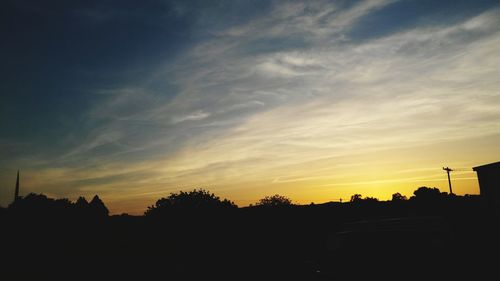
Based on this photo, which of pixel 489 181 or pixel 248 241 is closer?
pixel 489 181

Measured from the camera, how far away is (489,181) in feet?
67.0

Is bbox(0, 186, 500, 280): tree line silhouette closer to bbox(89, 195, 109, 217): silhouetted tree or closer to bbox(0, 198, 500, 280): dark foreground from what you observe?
bbox(0, 198, 500, 280): dark foreground

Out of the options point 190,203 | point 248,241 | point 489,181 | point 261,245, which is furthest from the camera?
point 190,203

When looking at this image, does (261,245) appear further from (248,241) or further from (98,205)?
(98,205)

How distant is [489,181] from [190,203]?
2570 centimetres

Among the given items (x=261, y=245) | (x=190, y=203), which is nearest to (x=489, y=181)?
(x=261, y=245)

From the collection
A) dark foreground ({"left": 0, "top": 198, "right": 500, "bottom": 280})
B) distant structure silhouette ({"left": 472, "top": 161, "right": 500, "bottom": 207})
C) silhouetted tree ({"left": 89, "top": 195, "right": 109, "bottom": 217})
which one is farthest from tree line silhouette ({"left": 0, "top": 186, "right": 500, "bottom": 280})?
silhouetted tree ({"left": 89, "top": 195, "right": 109, "bottom": 217})

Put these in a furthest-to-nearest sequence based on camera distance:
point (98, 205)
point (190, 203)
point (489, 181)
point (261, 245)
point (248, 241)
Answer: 1. point (98, 205)
2. point (190, 203)
3. point (248, 241)
4. point (261, 245)
5. point (489, 181)

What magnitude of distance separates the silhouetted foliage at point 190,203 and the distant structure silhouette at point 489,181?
21.4 meters

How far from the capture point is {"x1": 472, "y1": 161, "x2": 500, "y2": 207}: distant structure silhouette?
20.0 meters

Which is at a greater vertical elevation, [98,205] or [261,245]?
[98,205]

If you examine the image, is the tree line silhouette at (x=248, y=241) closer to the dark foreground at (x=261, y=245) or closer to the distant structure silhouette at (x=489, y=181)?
the dark foreground at (x=261, y=245)

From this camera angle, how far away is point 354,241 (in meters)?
6.79

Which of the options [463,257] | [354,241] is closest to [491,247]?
[463,257]
